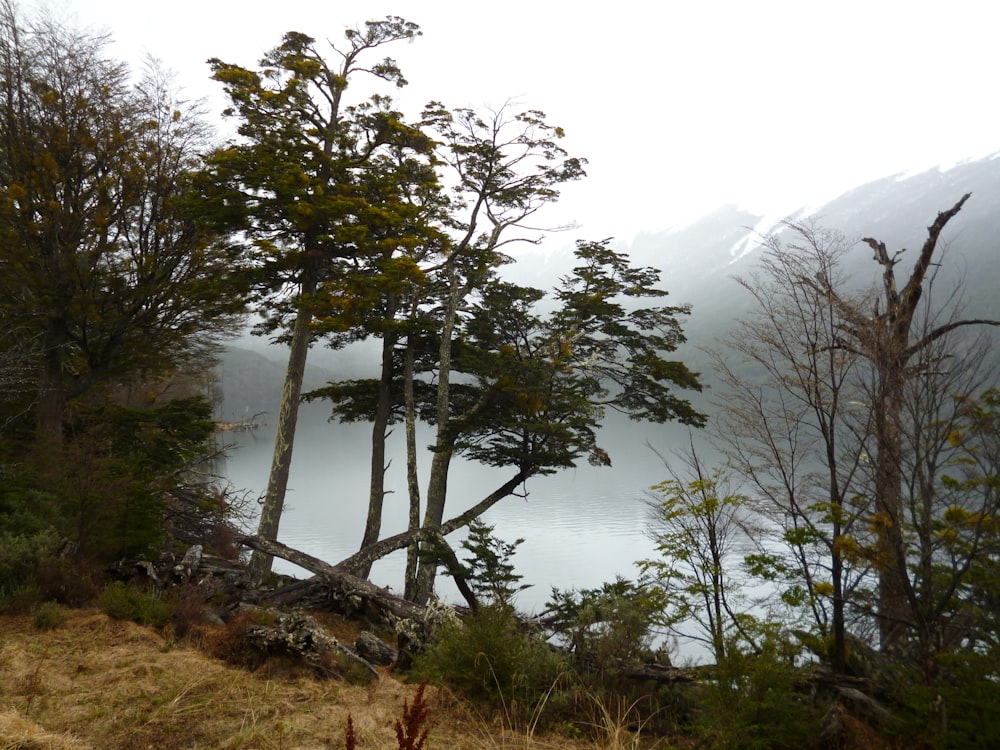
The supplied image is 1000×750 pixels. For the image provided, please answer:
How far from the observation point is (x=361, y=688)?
5.11 m

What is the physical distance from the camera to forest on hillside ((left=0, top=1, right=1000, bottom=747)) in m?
4.86

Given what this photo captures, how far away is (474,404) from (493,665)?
10.5 m

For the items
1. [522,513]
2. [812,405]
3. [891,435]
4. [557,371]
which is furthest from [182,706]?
[522,513]

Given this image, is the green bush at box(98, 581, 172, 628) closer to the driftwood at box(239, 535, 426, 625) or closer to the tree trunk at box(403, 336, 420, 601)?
the driftwood at box(239, 535, 426, 625)

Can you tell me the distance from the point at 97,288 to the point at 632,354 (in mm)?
12114

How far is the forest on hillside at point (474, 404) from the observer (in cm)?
486

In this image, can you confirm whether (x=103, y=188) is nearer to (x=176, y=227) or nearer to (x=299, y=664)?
(x=176, y=227)

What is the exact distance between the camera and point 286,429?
12648 millimetres

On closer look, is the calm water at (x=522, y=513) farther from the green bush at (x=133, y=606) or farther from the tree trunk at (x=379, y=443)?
the green bush at (x=133, y=606)

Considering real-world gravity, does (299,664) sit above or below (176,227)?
below

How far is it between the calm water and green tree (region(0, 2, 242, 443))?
16.8ft

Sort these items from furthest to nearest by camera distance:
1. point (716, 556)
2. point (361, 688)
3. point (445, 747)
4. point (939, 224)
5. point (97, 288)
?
point (97, 288)
point (939, 224)
point (716, 556)
point (361, 688)
point (445, 747)

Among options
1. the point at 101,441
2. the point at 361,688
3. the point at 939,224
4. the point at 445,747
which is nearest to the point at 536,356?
the point at 939,224

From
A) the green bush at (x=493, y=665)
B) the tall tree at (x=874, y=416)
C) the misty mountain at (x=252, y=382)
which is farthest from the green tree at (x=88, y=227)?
the misty mountain at (x=252, y=382)
